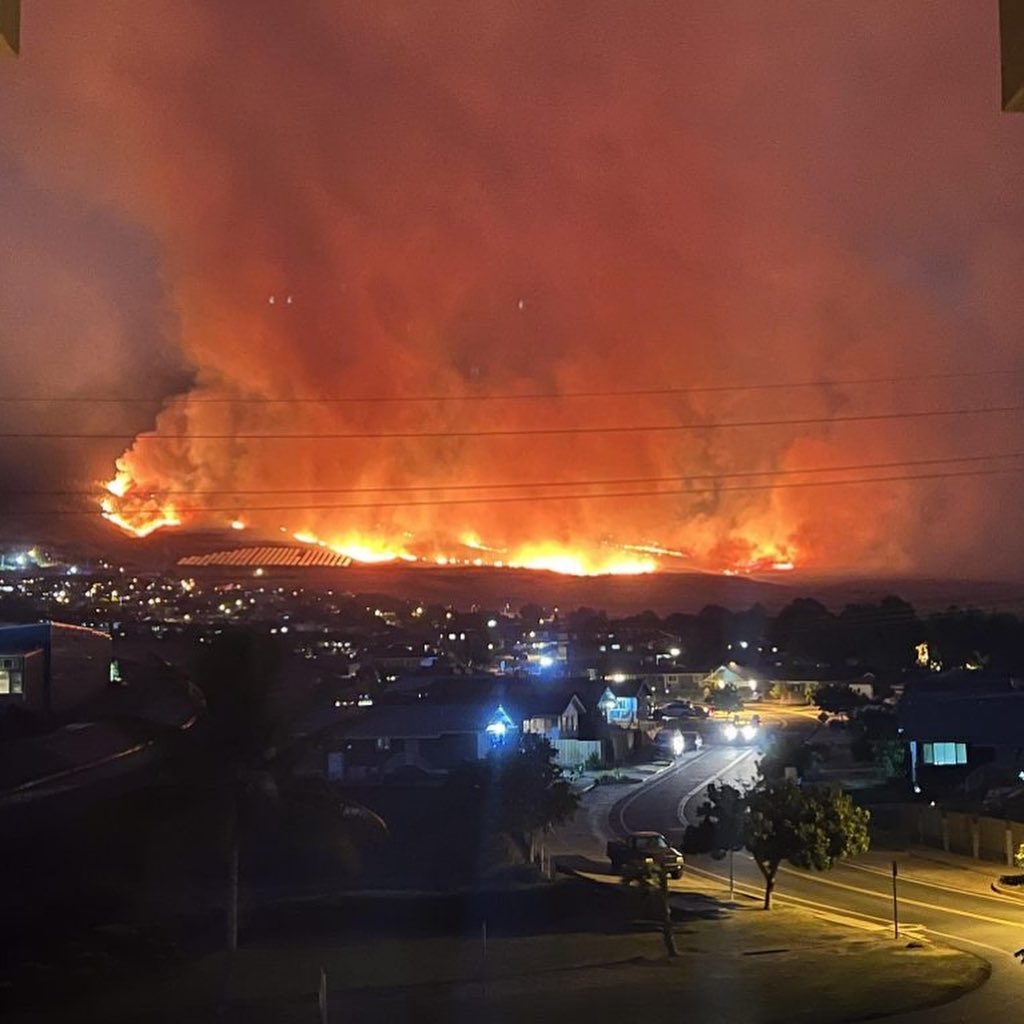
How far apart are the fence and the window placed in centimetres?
636

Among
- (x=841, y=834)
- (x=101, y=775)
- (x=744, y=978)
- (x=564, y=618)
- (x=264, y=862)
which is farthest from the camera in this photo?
(x=564, y=618)

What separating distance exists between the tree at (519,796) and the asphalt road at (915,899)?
466cm

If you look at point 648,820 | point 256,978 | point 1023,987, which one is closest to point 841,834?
point 1023,987

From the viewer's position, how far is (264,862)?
28.2 meters

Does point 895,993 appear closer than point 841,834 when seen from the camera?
Yes

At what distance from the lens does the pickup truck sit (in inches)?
1180

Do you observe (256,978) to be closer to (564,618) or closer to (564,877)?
(564,877)

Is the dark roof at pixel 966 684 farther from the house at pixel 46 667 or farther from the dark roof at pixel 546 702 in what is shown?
the house at pixel 46 667

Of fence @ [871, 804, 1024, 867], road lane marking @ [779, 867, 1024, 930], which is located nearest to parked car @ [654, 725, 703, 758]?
fence @ [871, 804, 1024, 867]

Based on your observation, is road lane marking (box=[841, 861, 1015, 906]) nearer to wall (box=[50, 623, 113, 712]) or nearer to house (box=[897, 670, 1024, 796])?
house (box=[897, 670, 1024, 796])

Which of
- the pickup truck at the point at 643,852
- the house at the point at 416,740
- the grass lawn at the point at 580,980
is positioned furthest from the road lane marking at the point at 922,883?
the house at the point at 416,740

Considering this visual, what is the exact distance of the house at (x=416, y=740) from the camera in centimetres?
4375

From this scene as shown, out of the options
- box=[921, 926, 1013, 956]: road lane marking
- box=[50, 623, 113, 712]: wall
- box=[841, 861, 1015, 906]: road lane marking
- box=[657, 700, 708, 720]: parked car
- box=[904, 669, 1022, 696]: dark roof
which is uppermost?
box=[50, 623, 113, 712]: wall

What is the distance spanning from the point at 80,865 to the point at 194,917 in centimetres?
422
